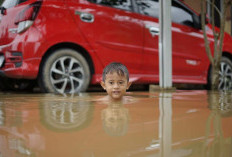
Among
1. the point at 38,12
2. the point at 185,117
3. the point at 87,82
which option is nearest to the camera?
the point at 185,117

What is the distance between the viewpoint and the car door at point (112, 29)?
132 inches

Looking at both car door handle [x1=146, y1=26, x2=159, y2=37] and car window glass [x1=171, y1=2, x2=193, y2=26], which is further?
car window glass [x1=171, y1=2, x2=193, y2=26]

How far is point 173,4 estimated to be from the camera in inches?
171

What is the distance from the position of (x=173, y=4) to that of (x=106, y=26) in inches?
53.5

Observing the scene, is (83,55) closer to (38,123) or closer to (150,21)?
(150,21)

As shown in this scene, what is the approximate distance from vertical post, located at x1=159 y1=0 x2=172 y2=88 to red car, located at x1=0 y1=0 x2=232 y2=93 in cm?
22

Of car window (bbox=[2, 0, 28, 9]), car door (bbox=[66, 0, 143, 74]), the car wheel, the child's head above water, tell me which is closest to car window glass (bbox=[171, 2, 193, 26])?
car door (bbox=[66, 0, 143, 74])

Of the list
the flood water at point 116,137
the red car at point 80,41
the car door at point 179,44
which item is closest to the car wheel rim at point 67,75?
the red car at point 80,41

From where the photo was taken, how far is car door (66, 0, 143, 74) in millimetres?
3363

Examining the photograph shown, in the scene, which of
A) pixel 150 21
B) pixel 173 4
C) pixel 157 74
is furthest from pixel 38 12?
pixel 173 4

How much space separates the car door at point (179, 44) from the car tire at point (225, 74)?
0.28m

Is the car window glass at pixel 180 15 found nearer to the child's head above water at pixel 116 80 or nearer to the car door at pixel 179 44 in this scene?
the car door at pixel 179 44

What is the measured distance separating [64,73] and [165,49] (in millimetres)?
1353

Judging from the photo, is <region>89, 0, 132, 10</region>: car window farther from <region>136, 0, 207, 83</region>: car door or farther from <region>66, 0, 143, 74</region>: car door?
<region>136, 0, 207, 83</region>: car door
